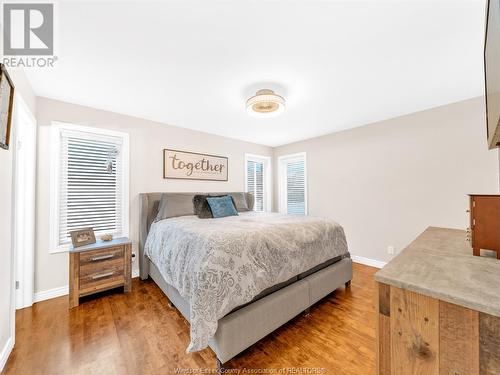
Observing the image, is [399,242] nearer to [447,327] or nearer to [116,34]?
[447,327]

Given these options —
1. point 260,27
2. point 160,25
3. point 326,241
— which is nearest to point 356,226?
point 326,241

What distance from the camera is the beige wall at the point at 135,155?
234cm

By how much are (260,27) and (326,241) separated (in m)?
2.12

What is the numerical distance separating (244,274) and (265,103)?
172 centimetres

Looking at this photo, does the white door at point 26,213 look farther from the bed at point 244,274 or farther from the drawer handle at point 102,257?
the bed at point 244,274

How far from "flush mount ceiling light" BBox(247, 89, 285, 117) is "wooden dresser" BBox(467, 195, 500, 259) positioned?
5.65 feet

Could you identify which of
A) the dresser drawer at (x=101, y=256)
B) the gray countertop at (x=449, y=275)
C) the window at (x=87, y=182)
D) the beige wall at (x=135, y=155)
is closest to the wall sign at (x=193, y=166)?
the beige wall at (x=135, y=155)

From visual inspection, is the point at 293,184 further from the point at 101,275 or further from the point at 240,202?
the point at 101,275

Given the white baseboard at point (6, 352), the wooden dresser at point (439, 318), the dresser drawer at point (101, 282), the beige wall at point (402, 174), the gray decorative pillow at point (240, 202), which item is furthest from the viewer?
the gray decorative pillow at point (240, 202)

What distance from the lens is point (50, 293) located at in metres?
2.35

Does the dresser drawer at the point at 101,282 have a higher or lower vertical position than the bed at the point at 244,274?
lower

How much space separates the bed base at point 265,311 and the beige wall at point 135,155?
1287 millimetres

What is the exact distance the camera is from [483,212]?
2.98ft

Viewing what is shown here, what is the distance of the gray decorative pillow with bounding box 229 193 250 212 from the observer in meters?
3.69
